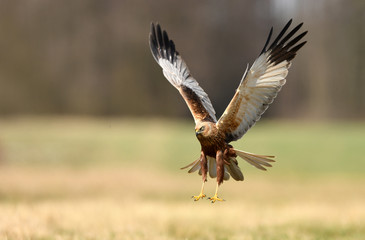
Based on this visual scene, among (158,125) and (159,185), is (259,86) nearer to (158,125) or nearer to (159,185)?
(159,185)

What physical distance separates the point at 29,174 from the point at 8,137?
27.7 ft

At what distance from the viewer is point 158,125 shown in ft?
110

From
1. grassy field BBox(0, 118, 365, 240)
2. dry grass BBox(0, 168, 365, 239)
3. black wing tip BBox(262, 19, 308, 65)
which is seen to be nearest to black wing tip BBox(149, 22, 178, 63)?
grassy field BBox(0, 118, 365, 240)

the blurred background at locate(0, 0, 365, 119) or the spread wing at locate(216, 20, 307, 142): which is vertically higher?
the blurred background at locate(0, 0, 365, 119)

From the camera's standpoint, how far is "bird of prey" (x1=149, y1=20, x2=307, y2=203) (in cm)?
387

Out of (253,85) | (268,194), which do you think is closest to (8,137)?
(268,194)

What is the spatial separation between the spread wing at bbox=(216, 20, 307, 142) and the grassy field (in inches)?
75.6

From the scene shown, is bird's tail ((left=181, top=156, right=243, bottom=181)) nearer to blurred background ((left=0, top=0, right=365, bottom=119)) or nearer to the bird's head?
the bird's head

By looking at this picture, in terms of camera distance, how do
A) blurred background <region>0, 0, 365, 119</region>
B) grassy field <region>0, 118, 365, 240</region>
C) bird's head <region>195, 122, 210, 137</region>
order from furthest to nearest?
blurred background <region>0, 0, 365, 119</region>
grassy field <region>0, 118, 365, 240</region>
bird's head <region>195, 122, 210, 137</region>

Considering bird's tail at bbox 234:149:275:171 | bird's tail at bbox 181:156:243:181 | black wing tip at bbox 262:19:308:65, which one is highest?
black wing tip at bbox 262:19:308:65

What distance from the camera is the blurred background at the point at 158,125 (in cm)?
909

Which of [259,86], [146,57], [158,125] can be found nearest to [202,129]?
[259,86]

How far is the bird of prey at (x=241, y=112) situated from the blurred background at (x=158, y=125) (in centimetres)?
296

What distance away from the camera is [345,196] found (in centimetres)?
1522
